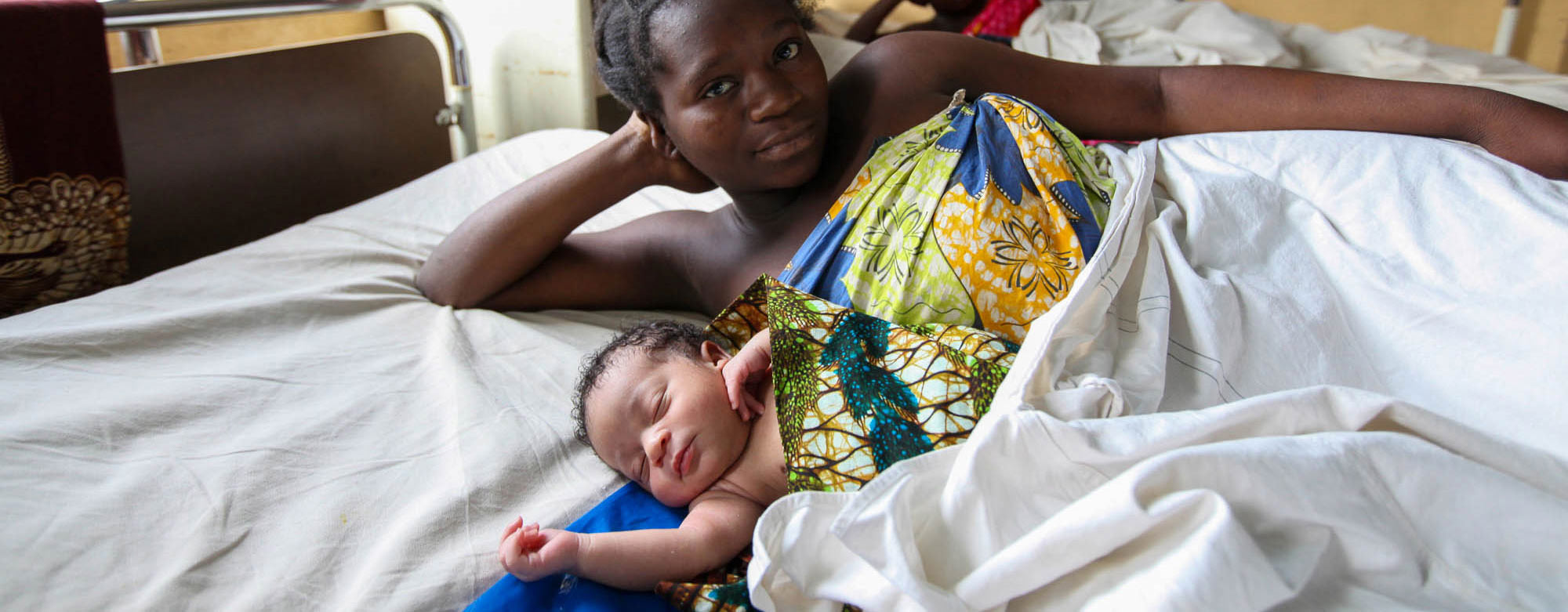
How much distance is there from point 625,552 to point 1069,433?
0.41 meters

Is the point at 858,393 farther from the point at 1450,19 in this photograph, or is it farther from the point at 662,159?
the point at 1450,19

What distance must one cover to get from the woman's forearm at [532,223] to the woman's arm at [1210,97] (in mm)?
426

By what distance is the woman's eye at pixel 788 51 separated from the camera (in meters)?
1.17

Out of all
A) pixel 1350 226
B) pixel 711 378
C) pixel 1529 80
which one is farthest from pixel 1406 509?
pixel 1529 80

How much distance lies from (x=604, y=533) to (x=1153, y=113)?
96 cm

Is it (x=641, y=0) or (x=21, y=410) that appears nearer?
(x=21, y=410)

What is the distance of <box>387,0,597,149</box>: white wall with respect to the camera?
88.4 inches

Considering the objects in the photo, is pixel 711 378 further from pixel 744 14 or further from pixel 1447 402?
pixel 1447 402

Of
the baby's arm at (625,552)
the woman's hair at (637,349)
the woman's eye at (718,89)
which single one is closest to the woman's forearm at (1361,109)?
the woman's eye at (718,89)

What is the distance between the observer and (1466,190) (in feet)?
3.24

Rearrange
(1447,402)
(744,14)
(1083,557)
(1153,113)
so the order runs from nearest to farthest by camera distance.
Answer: (1083,557) < (1447,402) < (744,14) < (1153,113)

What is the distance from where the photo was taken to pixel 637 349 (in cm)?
106

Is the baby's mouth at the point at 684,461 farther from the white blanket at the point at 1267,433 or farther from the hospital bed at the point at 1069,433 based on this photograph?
the white blanket at the point at 1267,433

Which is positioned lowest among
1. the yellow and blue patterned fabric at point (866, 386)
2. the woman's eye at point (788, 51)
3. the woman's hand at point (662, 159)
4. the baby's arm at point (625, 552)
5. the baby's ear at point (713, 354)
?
the baby's arm at point (625, 552)
